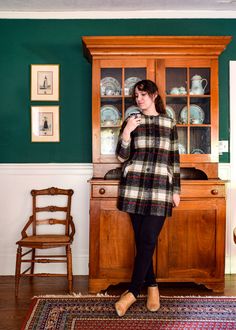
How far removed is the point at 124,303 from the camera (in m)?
2.48

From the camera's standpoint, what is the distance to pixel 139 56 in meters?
3.09

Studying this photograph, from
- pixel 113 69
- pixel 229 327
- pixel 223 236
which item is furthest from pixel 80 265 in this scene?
pixel 113 69

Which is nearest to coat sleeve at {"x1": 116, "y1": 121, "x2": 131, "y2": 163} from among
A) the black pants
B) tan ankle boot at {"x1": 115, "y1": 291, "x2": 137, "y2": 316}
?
the black pants

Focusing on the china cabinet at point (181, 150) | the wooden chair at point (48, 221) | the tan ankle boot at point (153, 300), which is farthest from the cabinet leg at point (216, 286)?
the wooden chair at point (48, 221)

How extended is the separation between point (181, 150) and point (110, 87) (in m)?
0.80

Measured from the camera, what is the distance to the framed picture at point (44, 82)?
353 cm

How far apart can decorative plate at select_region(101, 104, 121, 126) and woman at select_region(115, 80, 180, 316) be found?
53 cm

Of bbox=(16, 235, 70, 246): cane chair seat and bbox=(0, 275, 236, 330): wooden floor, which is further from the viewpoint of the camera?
bbox=(16, 235, 70, 246): cane chair seat

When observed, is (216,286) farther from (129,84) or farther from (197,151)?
(129,84)

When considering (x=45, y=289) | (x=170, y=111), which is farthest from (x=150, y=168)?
(x=45, y=289)

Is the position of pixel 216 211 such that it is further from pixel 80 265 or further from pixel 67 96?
pixel 67 96

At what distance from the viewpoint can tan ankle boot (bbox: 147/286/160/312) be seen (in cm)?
256

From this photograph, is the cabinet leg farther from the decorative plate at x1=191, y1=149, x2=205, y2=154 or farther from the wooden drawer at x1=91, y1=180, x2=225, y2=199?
the decorative plate at x1=191, y1=149, x2=205, y2=154

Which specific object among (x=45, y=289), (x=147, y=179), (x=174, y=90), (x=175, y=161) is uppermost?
(x=174, y=90)
